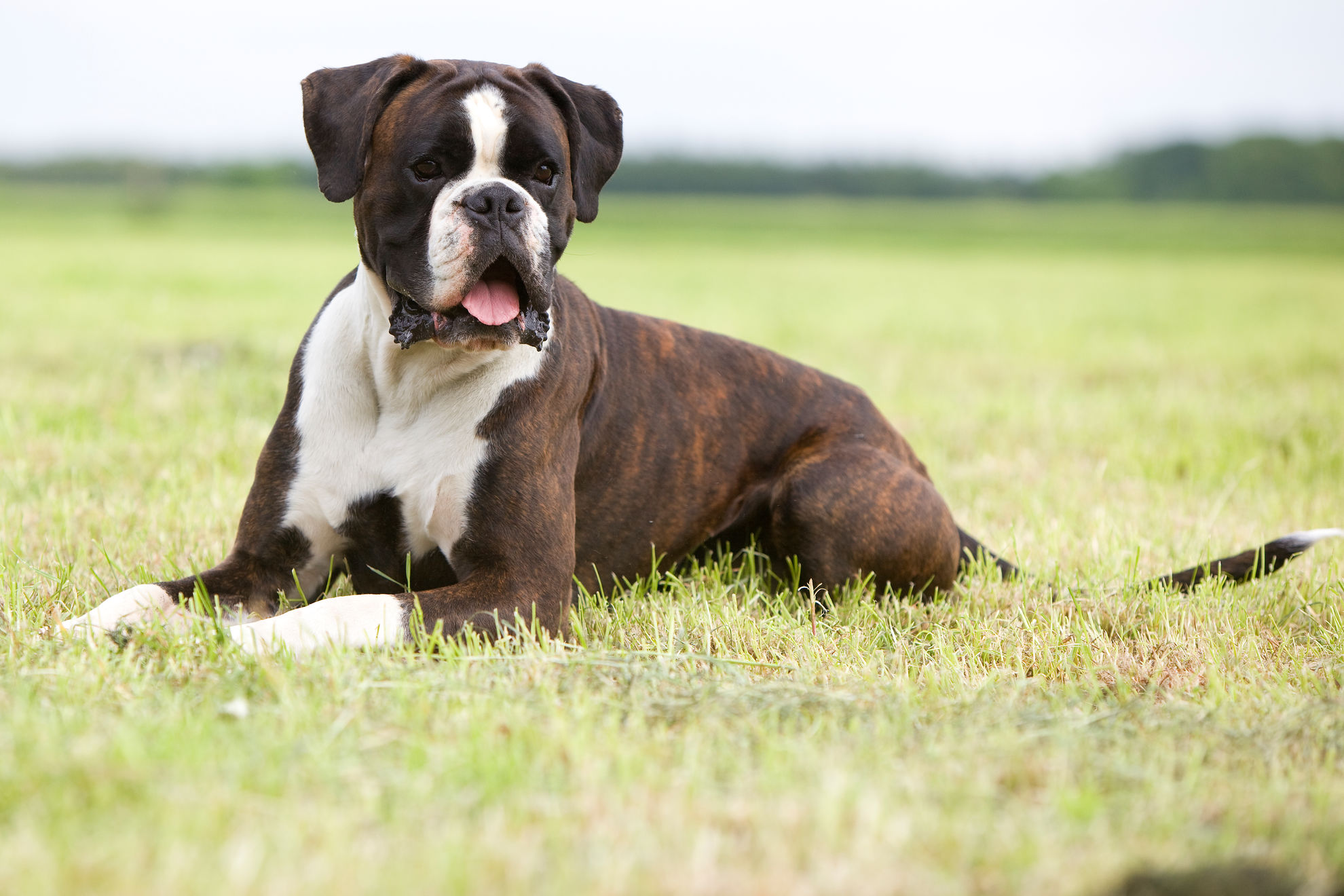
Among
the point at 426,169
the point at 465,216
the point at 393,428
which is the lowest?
the point at 393,428

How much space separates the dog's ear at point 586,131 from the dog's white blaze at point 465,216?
0.27 m

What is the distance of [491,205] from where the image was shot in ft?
10.5

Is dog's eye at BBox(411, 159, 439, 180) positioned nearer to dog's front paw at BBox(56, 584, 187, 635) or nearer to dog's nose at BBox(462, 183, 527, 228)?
dog's nose at BBox(462, 183, 527, 228)

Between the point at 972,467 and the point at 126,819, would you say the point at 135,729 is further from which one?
the point at 972,467

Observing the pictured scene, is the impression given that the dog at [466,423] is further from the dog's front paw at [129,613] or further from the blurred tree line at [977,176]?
the blurred tree line at [977,176]

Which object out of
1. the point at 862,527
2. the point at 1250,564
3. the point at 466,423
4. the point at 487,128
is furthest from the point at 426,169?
the point at 1250,564

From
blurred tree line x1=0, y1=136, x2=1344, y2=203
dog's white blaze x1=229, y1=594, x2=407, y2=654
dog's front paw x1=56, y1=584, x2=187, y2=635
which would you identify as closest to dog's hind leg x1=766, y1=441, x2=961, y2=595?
dog's white blaze x1=229, y1=594, x2=407, y2=654

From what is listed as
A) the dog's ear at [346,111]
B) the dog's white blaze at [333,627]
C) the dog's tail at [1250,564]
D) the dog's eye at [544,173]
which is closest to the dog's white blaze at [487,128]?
the dog's eye at [544,173]

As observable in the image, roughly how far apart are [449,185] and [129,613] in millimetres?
1436

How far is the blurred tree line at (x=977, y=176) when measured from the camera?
62.4 m

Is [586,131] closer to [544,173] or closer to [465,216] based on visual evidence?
[544,173]

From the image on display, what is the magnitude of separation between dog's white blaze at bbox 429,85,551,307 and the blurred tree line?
5977cm

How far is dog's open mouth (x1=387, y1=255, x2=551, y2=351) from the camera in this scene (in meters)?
3.28

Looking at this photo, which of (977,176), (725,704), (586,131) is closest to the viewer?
(725,704)
